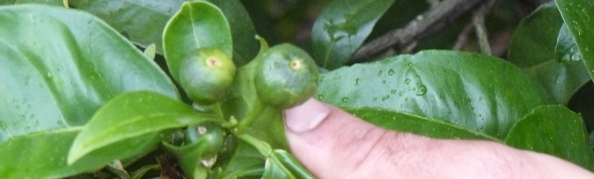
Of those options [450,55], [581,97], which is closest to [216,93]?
[450,55]

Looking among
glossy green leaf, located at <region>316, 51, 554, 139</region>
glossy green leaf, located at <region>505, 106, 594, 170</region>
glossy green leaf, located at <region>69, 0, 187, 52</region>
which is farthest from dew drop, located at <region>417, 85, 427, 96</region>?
glossy green leaf, located at <region>69, 0, 187, 52</region>

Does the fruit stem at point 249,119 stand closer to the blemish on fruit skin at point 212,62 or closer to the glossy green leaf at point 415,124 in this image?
the blemish on fruit skin at point 212,62

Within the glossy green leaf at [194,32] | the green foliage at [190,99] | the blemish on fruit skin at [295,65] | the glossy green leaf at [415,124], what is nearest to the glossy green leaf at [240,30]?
the green foliage at [190,99]

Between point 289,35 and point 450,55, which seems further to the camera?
point 289,35

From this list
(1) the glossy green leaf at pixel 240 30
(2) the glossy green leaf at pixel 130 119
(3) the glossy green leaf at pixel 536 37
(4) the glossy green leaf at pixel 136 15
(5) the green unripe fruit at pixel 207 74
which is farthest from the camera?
(3) the glossy green leaf at pixel 536 37

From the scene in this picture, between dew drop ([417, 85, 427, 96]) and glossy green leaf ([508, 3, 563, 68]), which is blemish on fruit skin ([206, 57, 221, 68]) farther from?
glossy green leaf ([508, 3, 563, 68])

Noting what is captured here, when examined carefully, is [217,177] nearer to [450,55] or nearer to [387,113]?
[387,113]
